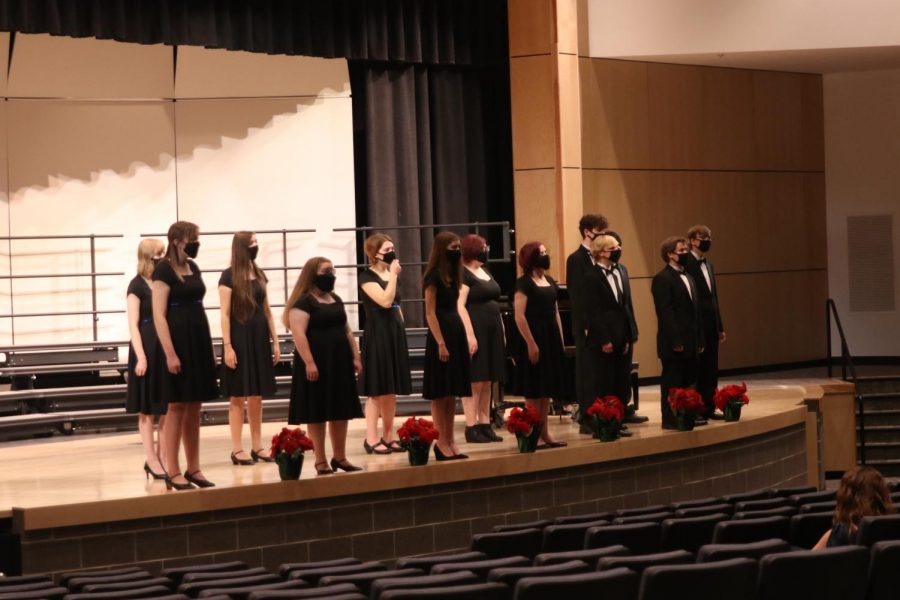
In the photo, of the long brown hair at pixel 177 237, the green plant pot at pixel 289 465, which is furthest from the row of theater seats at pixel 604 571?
the long brown hair at pixel 177 237

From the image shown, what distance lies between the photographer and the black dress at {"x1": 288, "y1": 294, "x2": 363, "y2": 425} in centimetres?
695

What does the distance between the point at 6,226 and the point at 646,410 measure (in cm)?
570

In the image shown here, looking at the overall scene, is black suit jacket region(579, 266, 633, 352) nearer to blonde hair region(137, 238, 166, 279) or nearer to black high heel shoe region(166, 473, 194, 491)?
blonde hair region(137, 238, 166, 279)

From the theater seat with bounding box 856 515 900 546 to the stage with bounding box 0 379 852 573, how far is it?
306cm

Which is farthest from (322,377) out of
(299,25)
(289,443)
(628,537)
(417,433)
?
(299,25)

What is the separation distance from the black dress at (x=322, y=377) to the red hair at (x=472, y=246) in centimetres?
131

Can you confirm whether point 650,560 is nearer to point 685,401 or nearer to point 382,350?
point 382,350

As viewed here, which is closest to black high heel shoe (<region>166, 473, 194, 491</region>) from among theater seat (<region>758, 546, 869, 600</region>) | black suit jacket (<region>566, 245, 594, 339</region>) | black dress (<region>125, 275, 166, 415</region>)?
black dress (<region>125, 275, 166, 415</region>)

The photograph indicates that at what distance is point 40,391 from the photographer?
409 inches

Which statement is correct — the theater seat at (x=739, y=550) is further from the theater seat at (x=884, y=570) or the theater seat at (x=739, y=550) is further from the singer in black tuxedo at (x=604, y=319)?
the singer in black tuxedo at (x=604, y=319)

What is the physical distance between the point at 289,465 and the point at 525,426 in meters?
1.54

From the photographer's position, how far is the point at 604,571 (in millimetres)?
3598

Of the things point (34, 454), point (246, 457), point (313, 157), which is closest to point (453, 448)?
point (246, 457)

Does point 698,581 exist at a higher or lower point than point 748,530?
higher
